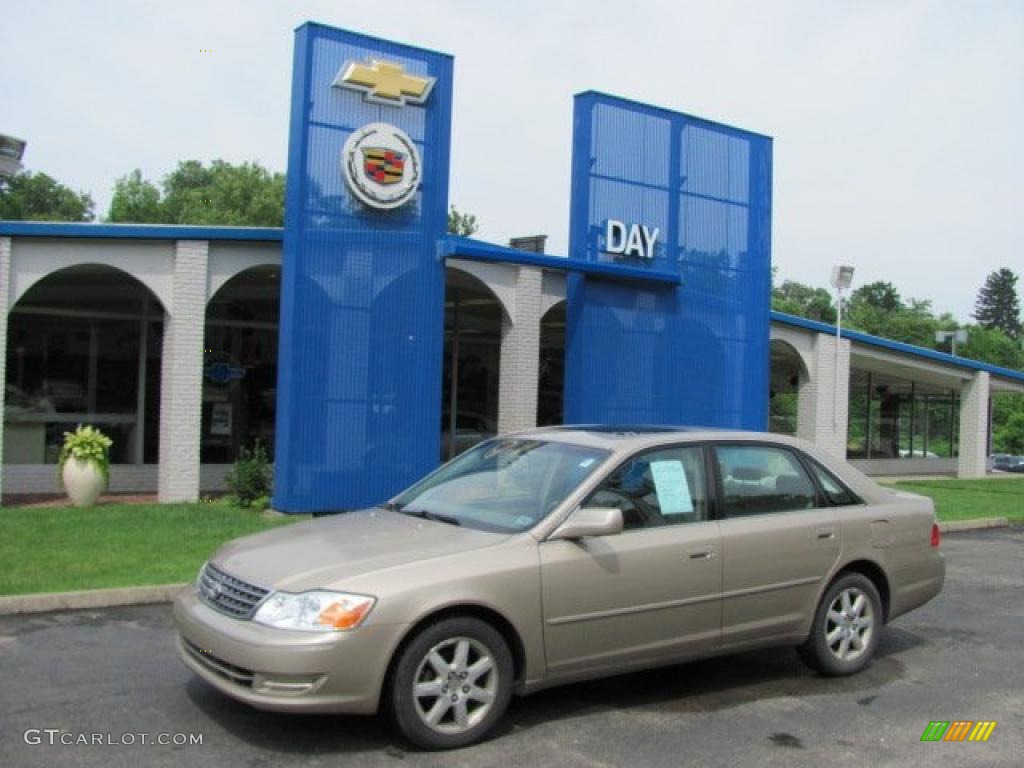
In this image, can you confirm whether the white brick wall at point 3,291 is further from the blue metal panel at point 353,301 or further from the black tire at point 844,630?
the black tire at point 844,630

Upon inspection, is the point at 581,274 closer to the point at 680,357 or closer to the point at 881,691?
the point at 680,357

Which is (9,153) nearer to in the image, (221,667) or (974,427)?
(221,667)

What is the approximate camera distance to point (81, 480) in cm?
1356

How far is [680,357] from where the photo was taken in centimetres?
1656

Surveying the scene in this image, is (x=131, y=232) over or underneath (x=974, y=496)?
over

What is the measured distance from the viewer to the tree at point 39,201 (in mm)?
65375

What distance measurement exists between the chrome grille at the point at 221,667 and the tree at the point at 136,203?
6350 centimetres

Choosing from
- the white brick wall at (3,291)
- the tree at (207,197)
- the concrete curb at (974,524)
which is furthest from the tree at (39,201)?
the concrete curb at (974,524)

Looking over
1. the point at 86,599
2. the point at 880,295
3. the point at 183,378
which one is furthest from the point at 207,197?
the point at 880,295

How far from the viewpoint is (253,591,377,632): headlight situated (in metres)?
4.79

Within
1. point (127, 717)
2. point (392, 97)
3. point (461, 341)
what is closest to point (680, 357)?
point (392, 97)

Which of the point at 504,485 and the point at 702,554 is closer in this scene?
the point at 702,554

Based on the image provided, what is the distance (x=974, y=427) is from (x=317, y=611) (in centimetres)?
2539

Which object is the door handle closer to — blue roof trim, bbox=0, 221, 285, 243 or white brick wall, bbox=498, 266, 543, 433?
blue roof trim, bbox=0, 221, 285, 243
